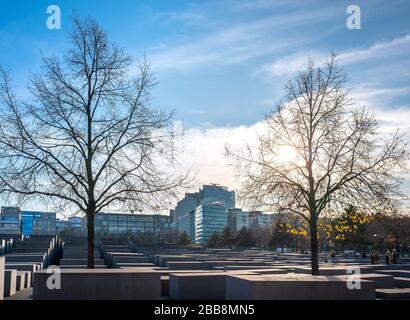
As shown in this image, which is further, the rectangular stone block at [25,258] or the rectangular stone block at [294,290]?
the rectangular stone block at [25,258]

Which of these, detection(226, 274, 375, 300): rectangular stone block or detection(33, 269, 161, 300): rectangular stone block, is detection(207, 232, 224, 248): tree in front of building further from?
detection(226, 274, 375, 300): rectangular stone block

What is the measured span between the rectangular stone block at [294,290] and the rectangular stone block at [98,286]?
2905 millimetres

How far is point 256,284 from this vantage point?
40.2 feet

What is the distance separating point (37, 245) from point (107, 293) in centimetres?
3403

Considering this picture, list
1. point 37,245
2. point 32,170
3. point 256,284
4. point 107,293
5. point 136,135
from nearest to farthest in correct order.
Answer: point 256,284, point 107,293, point 32,170, point 136,135, point 37,245

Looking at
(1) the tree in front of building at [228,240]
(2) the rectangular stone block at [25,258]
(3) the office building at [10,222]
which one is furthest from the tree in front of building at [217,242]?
(2) the rectangular stone block at [25,258]

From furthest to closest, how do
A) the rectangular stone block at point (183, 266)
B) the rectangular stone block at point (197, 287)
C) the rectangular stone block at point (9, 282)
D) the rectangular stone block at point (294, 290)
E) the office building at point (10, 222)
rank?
the office building at point (10, 222) → the rectangular stone block at point (183, 266) → the rectangular stone block at point (9, 282) → the rectangular stone block at point (197, 287) → the rectangular stone block at point (294, 290)

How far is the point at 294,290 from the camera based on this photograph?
12.7 metres

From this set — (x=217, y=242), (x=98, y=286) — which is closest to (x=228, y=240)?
(x=217, y=242)

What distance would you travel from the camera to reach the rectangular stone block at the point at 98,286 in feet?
42.4

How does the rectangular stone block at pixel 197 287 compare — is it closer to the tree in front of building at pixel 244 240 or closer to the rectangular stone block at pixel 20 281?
the rectangular stone block at pixel 20 281

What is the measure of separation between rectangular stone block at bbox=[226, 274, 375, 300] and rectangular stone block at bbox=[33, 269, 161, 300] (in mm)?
2905
